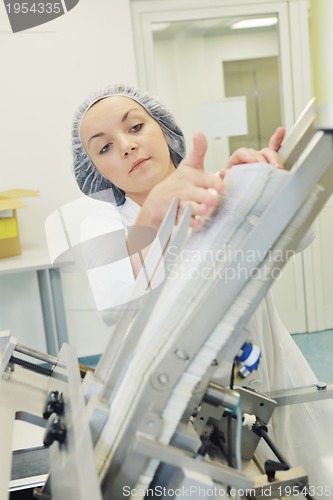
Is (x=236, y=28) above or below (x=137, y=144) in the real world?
above

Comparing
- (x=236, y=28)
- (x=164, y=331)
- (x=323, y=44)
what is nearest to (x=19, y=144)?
(x=236, y=28)

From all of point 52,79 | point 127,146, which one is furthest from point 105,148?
point 52,79

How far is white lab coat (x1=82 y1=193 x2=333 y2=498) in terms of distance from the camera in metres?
0.92

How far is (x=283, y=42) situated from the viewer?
326cm

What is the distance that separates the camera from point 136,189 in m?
1.11

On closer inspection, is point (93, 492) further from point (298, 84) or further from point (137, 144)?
point (298, 84)

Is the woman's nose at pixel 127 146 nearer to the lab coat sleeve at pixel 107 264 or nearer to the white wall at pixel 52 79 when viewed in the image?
the lab coat sleeve at pixel 107 264

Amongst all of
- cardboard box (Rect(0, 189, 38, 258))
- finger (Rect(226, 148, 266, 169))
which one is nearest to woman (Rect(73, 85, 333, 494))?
finger (Rect(226, 148, 266, 169))

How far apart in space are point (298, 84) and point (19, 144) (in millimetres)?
1674
